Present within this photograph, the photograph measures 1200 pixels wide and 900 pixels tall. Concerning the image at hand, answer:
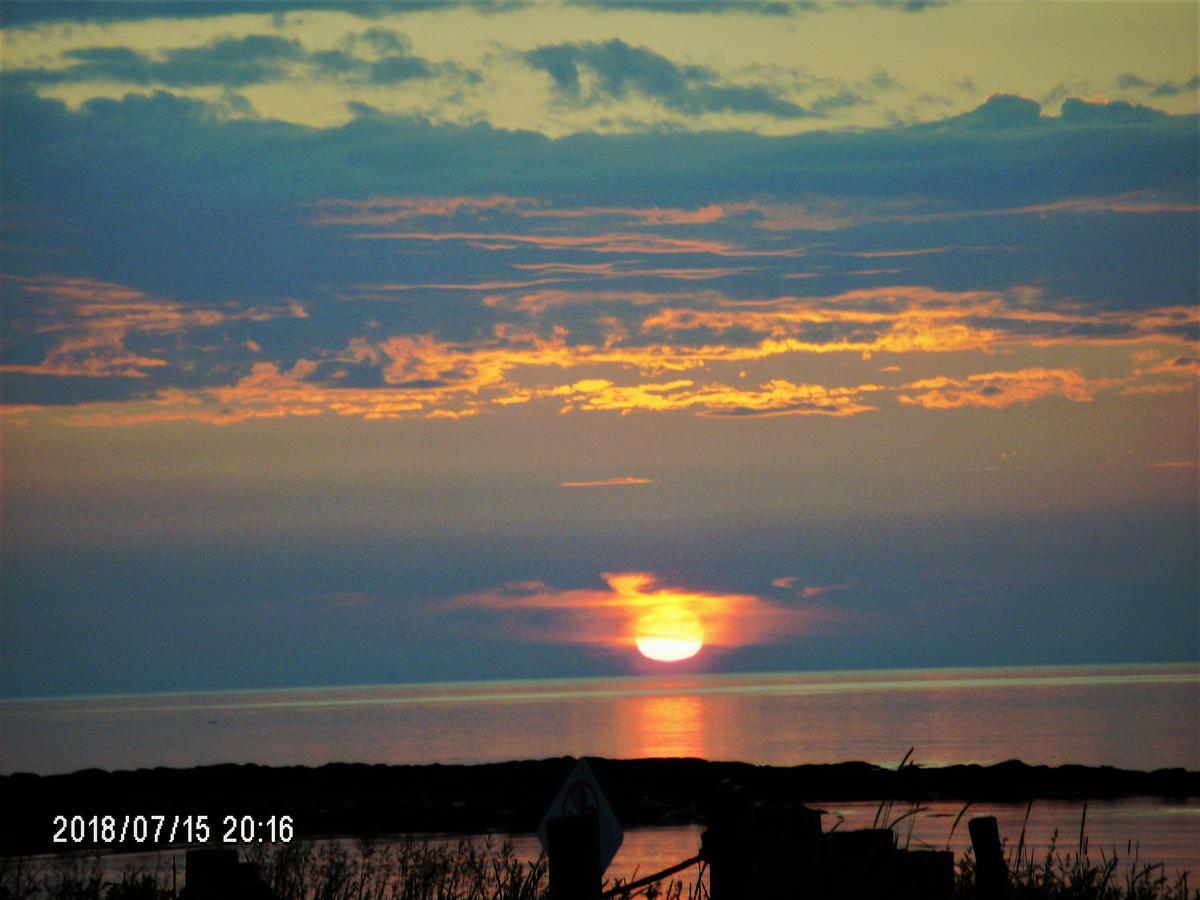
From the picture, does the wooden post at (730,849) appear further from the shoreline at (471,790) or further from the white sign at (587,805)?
the shoreline at (471,790)

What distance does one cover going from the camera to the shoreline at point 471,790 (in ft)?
136

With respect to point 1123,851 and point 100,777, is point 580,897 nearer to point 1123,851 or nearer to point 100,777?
point 1123,851

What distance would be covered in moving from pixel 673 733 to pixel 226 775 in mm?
58328

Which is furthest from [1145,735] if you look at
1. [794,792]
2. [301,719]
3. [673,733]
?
[301,719]

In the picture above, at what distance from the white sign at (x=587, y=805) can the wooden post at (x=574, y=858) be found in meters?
0.99

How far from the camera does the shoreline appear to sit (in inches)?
1629

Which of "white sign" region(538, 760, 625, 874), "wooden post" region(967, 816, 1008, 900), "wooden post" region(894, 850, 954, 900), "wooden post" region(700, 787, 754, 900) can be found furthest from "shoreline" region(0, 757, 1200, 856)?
"wooden post" region(700, 787, 754, 900)

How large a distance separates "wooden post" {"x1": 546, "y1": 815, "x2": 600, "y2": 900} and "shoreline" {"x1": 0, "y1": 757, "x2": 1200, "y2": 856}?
105ft

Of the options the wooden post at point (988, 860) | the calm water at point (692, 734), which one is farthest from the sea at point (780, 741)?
the wooden post at point (988, 860)

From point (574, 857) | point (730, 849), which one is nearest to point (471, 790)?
point (730, 849)

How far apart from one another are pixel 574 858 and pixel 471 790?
46.3 meters

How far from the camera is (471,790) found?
171 feet
